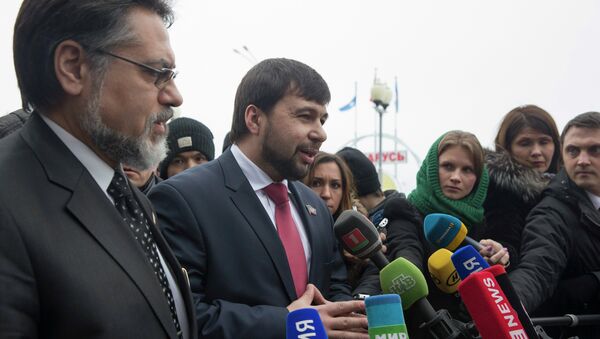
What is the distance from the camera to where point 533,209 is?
11.2ft

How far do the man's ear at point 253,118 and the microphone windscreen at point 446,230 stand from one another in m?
0.89

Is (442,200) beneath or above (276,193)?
beneath

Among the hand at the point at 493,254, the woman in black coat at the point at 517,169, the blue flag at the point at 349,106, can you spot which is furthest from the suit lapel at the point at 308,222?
the blue flag at the point at 349,106

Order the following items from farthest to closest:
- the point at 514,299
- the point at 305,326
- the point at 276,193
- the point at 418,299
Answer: the point at 276,193
the point at 418,299
the point at 514,299
the point at 305,326

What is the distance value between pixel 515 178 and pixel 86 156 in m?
2.72

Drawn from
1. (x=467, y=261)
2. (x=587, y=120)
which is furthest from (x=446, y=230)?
(x=587, y=120)

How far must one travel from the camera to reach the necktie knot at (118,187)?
175 centimetres

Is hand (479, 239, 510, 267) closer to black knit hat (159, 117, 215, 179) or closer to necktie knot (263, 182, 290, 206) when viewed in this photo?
necktie knot (263, 182, 290, 206)

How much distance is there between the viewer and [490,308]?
176 centimetres

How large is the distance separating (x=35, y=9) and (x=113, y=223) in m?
0.59

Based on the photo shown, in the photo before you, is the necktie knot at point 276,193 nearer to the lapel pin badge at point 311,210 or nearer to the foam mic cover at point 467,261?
the lapel pin badge at point 311,210

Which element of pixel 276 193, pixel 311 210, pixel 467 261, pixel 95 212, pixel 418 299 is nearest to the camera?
pixel 95 212

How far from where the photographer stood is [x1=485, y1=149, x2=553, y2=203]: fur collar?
3.60 meters

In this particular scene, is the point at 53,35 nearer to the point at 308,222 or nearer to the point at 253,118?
the point at 253,118
